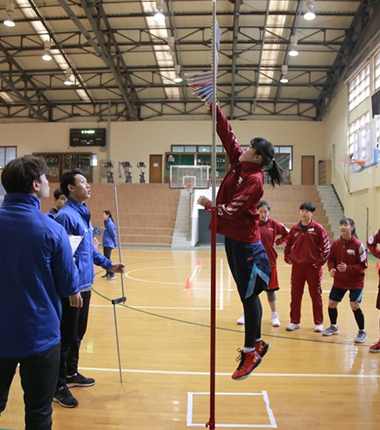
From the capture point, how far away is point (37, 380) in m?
1.65

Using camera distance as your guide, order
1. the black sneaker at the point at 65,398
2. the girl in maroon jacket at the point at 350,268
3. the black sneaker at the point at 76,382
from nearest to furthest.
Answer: the black sneaker at the point at 65,398 < the black sneaker at the point at 76,382 < the girl in maroon jacket at the point at 350,268

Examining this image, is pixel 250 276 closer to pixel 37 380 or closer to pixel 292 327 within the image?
pixel 37 380

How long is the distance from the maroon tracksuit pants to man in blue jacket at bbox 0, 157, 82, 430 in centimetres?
340

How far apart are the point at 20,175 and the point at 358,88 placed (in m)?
17.1

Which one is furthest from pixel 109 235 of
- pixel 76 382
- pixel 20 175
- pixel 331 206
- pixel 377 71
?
pixel 331 206

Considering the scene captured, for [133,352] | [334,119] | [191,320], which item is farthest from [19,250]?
[334,119]

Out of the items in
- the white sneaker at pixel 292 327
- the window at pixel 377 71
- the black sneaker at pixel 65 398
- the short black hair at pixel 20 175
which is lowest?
the white sneaker at pixel 292 327

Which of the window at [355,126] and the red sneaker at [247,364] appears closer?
the red sneaker at [247,364]

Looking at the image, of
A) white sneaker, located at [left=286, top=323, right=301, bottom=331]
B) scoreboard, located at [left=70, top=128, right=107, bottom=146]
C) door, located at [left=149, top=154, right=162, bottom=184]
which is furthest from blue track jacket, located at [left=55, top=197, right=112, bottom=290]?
scoreboard, located at [left=70, top=128, right=107, bottom=146]

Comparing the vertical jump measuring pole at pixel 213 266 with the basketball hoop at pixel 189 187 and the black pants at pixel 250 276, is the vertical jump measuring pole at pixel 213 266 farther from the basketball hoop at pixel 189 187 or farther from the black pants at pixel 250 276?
the basketball hoop at pixel 189 187

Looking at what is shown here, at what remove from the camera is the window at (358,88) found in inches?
586

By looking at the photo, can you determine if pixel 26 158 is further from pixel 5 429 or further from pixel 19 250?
pixel 5 429

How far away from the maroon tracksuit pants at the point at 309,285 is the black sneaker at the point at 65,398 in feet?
9.43

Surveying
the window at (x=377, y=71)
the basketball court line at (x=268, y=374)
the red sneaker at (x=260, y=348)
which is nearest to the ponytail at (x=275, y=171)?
the red sneaker at (x=260, y=348)
